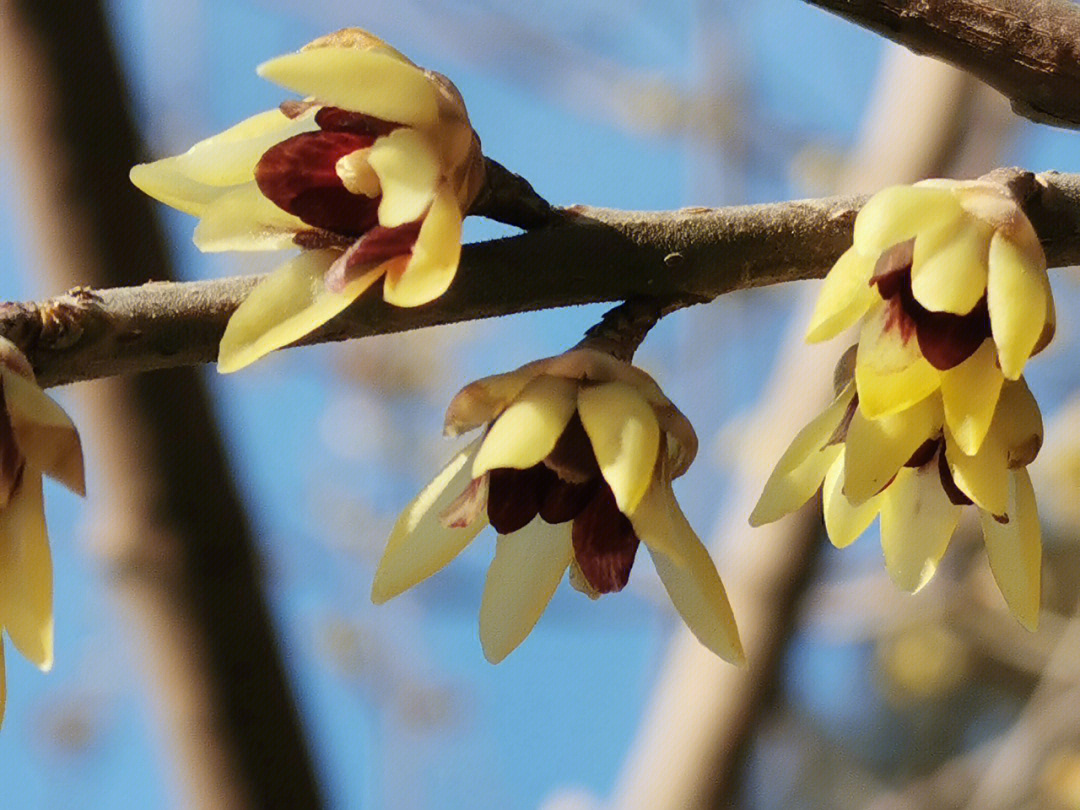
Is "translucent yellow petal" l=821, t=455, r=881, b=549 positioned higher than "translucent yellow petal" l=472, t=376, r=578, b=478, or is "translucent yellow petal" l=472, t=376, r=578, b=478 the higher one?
"translucent yellow petal" l=472, t=376, r=578, b=478

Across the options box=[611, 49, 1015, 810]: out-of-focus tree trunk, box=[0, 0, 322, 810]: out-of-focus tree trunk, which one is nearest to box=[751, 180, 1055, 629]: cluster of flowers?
box=[0, 0, 322, 810]: out-of-focus tree trunk

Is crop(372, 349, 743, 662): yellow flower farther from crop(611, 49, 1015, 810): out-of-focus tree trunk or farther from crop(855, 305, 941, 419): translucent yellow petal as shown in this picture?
crop(611, 49, 1015, 810): out-of-focus tree trunk

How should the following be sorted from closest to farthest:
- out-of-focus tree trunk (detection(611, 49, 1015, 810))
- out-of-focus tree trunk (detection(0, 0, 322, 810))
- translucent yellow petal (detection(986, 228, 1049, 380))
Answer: translucent yellow petal (detection(986, 228, 1049, 380)), out-of-focus tree trunk (detection(0, 0, 322, 810)), out-of-focus tree trunk (detection(611, 49, 1015, 810))

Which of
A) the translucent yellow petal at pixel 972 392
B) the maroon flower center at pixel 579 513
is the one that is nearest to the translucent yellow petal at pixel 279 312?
the maroon flower center at pixel 579 513

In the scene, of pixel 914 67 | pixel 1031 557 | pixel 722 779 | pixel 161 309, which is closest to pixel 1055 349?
pixel 914 67

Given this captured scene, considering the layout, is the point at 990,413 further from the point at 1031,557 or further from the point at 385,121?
the point at 385,121

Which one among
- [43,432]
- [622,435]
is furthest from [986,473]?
[43,432]

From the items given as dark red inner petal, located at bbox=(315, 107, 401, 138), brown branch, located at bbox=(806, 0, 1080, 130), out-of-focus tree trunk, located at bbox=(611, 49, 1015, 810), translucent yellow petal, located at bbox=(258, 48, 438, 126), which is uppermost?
brown branch, located at bbox=(806, 0, 1080, 130)
